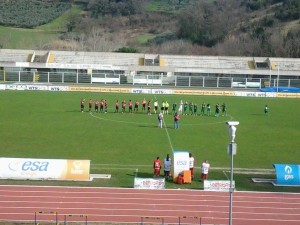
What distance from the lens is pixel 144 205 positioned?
62.1 feet

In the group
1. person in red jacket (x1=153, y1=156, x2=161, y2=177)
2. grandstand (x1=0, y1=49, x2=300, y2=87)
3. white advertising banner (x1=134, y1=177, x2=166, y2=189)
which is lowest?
white advertising banner (x1=134, y1=177, x2=166, y2=189)

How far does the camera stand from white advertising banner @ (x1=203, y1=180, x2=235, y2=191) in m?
20.6

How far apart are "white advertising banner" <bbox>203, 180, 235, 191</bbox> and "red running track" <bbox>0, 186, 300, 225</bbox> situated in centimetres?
30

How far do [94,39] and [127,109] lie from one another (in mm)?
54043

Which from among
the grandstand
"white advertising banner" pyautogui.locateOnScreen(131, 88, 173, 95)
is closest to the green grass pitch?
"white advertising banner" pyautogui.locateOnScreen(131, 88, 173, 95)

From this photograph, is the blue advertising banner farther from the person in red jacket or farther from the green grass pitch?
the person in red jacket

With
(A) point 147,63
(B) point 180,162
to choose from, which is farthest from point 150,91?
(B) point 180,162

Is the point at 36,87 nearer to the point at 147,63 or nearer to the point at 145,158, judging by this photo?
the point at 147,63

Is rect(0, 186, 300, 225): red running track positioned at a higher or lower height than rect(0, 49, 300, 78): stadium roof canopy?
lower

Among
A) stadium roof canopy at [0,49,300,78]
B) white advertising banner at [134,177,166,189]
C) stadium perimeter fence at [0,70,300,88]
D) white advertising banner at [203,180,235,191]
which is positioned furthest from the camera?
stadium roof canopy at [0,49,300,78]

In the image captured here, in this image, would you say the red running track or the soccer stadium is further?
the soccer stadium

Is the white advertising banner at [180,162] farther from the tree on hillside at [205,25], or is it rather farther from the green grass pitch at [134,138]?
the tree on hillside at [205,25]

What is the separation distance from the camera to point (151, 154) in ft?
87.7

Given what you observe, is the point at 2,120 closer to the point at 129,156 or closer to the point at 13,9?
the point at 129,156
